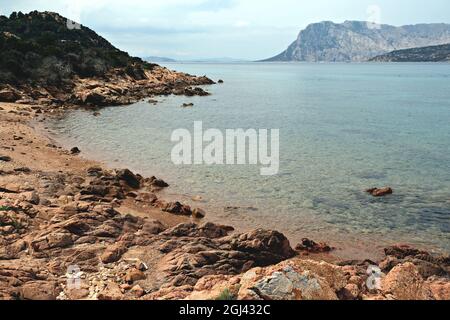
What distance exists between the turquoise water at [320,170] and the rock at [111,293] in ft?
30.8

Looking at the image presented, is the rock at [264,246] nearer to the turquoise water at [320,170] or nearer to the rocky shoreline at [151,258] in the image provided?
the rocky shoreline at [151,258]

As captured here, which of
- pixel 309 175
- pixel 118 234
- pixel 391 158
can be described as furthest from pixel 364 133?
pixel 118 234

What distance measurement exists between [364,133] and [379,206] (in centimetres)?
2480

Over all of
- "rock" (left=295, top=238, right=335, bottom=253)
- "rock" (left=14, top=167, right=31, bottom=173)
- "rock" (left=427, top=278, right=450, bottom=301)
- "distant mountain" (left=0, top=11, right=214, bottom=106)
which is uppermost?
"distant mountain" (left=0, top=11, right=214, bottom=106)

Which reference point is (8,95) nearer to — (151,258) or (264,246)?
(151,258)

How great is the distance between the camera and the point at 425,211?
22766 mm

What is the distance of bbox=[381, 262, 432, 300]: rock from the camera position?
458 inches

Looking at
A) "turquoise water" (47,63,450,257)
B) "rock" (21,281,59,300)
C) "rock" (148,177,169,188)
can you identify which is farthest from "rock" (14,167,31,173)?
"rock" (21,281,59,300)

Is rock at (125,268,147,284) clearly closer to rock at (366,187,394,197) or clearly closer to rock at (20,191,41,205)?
rock at (20,191,41,205)

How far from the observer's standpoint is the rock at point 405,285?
38.2 feet

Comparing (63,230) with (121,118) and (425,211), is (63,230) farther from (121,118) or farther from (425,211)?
(121,118)
